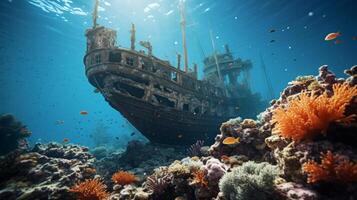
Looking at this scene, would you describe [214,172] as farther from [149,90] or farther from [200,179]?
[149,90]

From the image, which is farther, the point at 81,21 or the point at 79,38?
the point at 79,38

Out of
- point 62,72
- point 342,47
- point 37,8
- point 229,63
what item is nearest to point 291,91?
point 229,63

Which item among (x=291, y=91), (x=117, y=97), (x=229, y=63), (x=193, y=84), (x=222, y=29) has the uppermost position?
(x=222, y=29)

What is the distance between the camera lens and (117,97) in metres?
13.0

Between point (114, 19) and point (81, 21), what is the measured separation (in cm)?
464

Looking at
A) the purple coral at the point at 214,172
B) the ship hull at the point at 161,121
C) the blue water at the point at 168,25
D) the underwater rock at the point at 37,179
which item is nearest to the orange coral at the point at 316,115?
the purple coral at the point at 214,172

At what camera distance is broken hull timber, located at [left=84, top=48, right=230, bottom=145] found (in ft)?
42.9

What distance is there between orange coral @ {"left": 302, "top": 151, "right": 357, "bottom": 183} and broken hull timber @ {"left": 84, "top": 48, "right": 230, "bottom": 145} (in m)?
10.3

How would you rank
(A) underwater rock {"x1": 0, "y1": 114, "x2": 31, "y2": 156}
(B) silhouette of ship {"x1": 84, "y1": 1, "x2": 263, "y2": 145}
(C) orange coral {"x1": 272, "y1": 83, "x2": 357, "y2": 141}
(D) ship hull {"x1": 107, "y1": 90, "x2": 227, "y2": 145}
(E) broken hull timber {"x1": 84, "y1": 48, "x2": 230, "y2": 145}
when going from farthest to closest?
(A) underwater rock {"x1": 0, "y1": 114, "x2": 31, "y2": 156}
(D) ship hull {"x1": 107, "y1": 90, "x2": 227, "y2": 145}
(B) silhouette of ship {"x1": 84, "y1": 1, "x2": 263, "y2": 145}
(E) broken hull timber {"x1": 84, "y1": 48, "x2": 230, "y2": 145}
(C) orange coral {"x1": 272, "y1": 83, "x2": 357, "y2": 141}

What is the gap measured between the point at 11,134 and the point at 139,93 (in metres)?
12.2

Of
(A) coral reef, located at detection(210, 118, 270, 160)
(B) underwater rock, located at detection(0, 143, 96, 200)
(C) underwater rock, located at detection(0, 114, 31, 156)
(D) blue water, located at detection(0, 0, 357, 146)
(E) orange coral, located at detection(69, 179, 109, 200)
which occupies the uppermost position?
(D) blue water, located at detection(0, 0, 357, 146)

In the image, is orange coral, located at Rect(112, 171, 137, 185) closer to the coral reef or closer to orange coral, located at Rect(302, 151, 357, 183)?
the coral reef

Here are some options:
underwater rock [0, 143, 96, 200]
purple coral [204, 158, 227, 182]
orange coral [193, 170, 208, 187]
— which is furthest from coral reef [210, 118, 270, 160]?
underwater rock [0, 143, 96, 200]

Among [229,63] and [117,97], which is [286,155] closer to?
[117,97]
